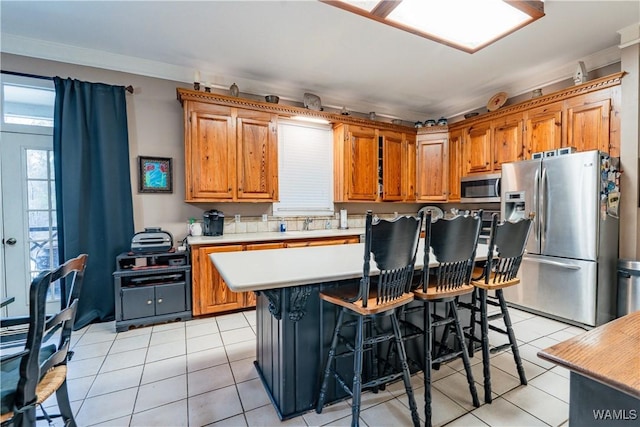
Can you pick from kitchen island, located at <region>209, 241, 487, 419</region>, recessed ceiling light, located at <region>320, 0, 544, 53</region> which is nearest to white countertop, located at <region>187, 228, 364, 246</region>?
kitchen island, located at <region>209, 241, 487, 419</region>

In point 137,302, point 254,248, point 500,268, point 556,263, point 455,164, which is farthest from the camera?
point 455,164

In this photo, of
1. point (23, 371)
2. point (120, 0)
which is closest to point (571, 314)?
point (23, 371)

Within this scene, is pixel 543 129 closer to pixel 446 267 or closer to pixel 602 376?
pixel 446 267

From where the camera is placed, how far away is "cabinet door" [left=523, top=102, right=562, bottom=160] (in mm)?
3270

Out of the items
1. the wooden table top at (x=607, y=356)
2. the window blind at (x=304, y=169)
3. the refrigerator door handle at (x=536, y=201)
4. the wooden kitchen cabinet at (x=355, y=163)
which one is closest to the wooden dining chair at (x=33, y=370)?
the wooden table top at (x=607, y=356)

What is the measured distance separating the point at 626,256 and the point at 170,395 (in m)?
4.33

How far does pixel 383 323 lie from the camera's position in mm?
1898

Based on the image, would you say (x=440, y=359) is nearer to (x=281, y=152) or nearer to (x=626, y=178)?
(x=626, y=178)

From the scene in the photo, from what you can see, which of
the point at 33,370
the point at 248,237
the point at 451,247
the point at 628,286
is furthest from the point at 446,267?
the point at 628,286

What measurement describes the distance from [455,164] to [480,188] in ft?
2.01

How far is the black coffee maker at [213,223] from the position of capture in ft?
11.2

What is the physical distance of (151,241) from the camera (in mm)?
3061

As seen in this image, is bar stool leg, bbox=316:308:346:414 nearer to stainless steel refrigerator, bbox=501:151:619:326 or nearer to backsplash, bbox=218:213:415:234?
backsplash, bbox=218:213:415:234

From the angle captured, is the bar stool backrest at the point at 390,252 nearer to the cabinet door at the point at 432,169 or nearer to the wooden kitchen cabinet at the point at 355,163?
the wooden kitchen cabinet at the point at 355,163
